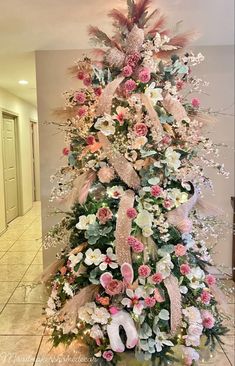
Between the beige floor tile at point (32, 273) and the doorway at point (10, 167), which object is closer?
the beige floor tile at point (32, 273)

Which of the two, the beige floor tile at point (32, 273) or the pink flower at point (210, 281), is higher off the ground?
the pink flower at point (210, 281)

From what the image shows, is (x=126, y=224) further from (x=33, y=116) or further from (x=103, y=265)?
(x=33, y=116)

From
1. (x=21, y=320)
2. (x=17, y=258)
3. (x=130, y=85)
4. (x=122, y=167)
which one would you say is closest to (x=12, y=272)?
(x=17, y=258)

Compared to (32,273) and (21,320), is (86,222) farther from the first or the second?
(32,273)

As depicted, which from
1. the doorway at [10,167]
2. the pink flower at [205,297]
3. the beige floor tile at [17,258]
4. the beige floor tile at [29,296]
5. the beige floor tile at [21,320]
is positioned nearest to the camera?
the pink flower at [205,297]

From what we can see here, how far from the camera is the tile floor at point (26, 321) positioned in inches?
84.2

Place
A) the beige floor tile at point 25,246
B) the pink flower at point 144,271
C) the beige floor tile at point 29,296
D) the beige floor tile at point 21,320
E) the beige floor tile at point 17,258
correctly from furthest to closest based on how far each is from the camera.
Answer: the beige floor tile at point 25,246 < the beige floor tile at point 17,258 < the beige floor tile at point 29,296 < the beige floor tile at point 21,320 < the pink flower at point 144,271

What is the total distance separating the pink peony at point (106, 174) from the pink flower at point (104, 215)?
15cm

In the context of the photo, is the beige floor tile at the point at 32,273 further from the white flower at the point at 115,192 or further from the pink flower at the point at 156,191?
the pink flower at the point at 156,191

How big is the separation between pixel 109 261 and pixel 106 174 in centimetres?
46

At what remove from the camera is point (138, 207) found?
5.67ft

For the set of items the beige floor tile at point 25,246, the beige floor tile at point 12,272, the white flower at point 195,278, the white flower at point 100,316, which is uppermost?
the white flower at point 195,278

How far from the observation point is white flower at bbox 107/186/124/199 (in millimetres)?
1747

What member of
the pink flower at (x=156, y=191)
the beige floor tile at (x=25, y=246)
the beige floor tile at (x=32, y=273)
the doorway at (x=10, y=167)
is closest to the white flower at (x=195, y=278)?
the pink flower at (x=156, y=191)
